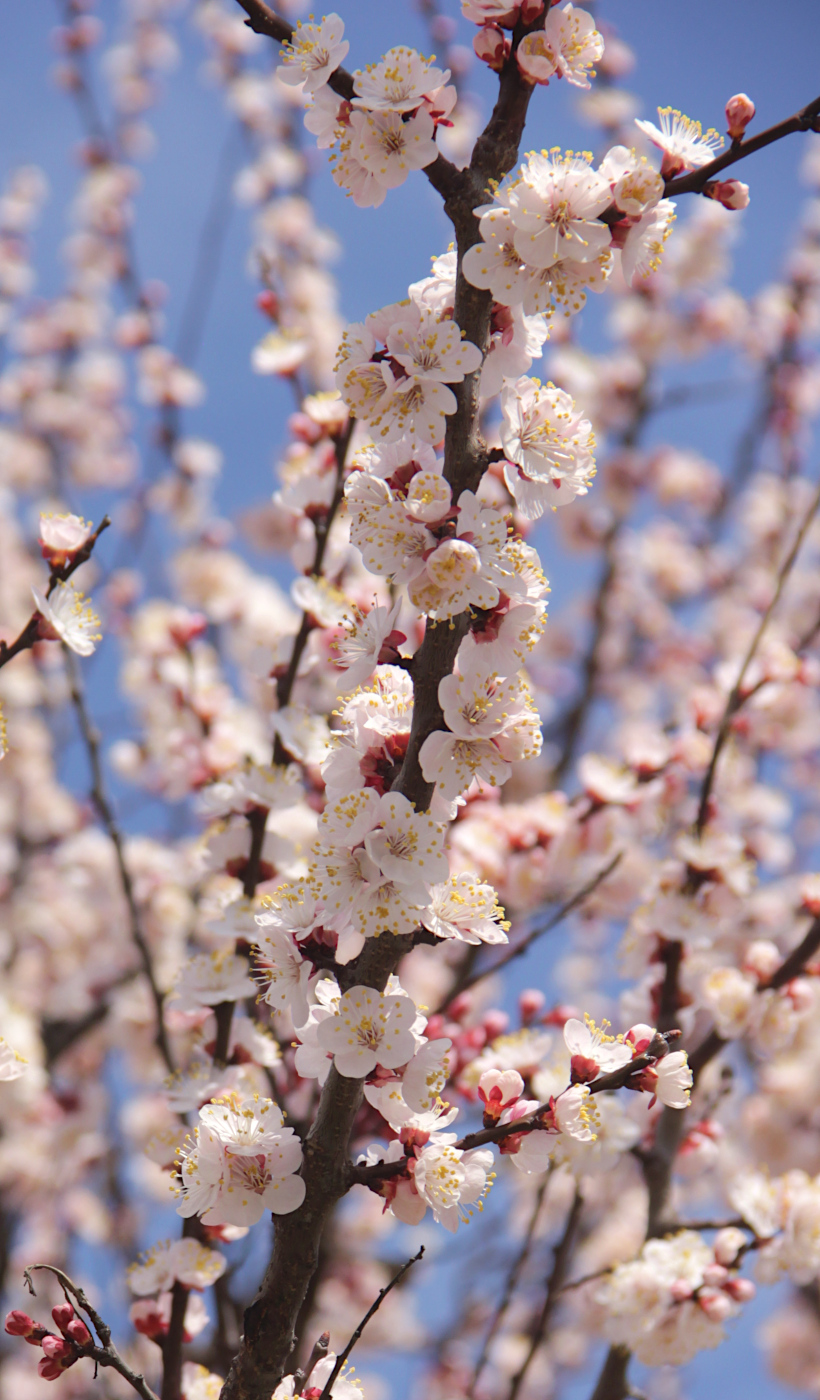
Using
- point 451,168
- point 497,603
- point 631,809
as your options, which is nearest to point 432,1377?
point 631,809

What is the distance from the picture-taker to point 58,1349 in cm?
147

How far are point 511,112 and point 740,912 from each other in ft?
7.12

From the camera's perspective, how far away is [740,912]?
9.71 feet

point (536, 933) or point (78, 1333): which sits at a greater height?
point (536, 933)

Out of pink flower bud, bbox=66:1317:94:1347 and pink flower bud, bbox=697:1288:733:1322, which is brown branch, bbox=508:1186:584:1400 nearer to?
pink flower bud, bbox=697:1288:733:1322

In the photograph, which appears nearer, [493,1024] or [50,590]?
[50,590]

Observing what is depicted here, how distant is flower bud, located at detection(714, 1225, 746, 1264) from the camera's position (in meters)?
2.42

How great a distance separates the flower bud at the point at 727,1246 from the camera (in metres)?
2.42

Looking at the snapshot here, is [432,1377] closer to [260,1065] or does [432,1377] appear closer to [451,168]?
[260,1065]

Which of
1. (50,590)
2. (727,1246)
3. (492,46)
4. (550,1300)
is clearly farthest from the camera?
(727,1246)

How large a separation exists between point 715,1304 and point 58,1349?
4.91 ft

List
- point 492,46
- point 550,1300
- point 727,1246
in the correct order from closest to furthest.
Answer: point 492,46
point 550,1300
point 727,1246

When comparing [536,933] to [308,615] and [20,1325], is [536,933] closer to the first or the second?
[308,615]

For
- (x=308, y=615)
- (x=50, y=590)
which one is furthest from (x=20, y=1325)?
(x=308, y=615)
